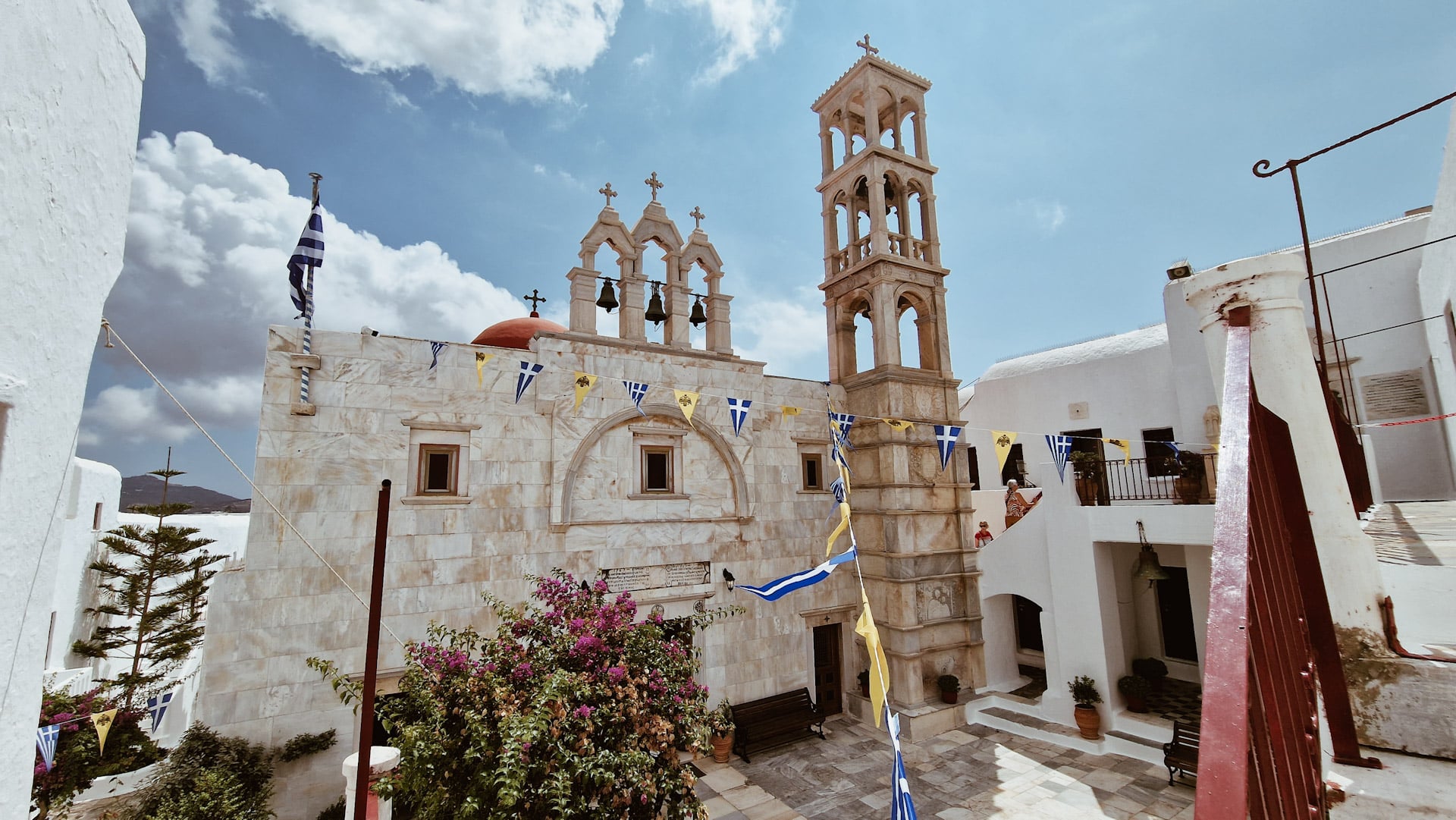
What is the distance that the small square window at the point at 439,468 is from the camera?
28.3 ft

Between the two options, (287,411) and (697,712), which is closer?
(697,712)

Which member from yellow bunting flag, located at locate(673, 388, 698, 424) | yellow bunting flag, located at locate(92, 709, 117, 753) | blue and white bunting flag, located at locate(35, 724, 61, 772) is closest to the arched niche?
yellow bunting flag, located at locate(673, 388, 698, 424)

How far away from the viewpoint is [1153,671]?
1138 centimetres

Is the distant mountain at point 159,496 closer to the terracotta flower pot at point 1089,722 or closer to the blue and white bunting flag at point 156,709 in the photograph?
the blue and white bunting flag at point 156,709

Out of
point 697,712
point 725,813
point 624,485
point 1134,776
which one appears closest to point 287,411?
point 624,485

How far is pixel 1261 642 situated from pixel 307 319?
31.5 ft

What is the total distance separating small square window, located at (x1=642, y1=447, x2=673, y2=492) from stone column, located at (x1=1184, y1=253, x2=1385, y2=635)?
8.47 m

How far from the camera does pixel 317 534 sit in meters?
7.76

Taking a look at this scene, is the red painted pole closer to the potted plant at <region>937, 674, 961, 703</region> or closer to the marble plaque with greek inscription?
the potted plant at <region>937, 674, 961, 703</region>

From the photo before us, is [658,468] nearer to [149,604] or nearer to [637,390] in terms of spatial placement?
[637,390]

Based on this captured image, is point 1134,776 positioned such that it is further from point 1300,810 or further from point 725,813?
point 1300,810

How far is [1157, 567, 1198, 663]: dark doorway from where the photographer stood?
12.3 meters

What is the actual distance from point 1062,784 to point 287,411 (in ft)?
39.9

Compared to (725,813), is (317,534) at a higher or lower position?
higher
